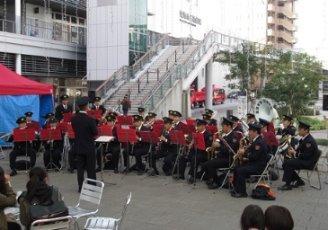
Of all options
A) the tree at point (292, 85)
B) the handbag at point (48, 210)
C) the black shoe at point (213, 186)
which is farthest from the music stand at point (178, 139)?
the tree at point (292, 85)

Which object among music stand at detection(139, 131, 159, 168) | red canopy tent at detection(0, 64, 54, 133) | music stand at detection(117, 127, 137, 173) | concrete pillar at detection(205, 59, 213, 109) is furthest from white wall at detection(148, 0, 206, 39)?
music stand at detection(117, 127, 137, 173)

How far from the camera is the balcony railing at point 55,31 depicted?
30.9 metres

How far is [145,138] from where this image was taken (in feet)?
40.5

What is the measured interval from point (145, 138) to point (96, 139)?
5.51 ft

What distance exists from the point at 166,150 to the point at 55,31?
73.8 feet

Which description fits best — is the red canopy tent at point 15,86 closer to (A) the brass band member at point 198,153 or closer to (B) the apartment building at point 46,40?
(A) the brass band member at point 198,153

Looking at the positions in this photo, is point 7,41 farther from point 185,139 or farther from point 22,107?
point 185,139

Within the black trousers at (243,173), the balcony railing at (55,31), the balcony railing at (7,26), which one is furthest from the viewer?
the balcony railing at (55,31)

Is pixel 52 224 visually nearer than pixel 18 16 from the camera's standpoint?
Yes

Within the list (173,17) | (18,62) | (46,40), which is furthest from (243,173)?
(173,17)

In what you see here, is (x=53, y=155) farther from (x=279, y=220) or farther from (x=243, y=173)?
(x=279, y=220)

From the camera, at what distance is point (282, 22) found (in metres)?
104

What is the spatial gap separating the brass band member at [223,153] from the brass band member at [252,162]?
0.46 meters

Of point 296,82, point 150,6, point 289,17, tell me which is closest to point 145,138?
point 296,82
